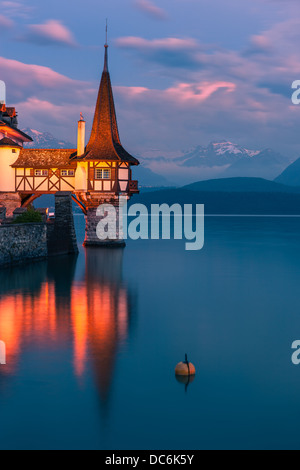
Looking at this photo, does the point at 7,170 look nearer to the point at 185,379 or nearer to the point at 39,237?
the point at 39,237

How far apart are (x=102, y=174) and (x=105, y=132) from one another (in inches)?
157

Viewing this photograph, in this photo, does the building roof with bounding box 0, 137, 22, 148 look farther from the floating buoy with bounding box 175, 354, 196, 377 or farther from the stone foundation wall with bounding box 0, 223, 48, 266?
the floating buoy with bounding box 175, 354, 196, 377

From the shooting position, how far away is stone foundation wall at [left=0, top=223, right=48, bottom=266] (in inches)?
1500

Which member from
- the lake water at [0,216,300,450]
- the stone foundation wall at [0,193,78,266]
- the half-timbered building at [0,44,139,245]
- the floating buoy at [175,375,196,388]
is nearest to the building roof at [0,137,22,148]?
the half-timbered building at [0,44,139,245]

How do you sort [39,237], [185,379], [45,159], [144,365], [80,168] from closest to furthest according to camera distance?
[185,379] → [144,365] → [39,237] → [80,168] → [45,159]

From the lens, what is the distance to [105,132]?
5119 centimetres

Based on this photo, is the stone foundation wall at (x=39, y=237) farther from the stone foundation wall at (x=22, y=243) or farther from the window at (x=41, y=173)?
the window at (x=41, y=173)

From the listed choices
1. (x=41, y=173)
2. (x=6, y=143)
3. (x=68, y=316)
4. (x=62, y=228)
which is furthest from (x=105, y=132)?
(x=68, y=316)

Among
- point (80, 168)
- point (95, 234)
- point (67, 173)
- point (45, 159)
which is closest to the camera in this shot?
point (80, 168)

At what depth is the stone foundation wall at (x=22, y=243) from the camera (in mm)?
38094

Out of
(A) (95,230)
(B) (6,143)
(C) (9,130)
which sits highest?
(C) (9,130)

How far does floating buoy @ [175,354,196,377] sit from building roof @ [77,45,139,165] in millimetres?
34974

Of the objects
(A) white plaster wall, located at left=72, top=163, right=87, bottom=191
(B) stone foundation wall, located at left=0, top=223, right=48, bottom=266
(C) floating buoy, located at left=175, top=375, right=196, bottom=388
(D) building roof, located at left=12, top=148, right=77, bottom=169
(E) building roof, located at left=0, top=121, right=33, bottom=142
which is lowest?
(C) floating buoy, located at left=175, top=375, right=196, bottom=388
